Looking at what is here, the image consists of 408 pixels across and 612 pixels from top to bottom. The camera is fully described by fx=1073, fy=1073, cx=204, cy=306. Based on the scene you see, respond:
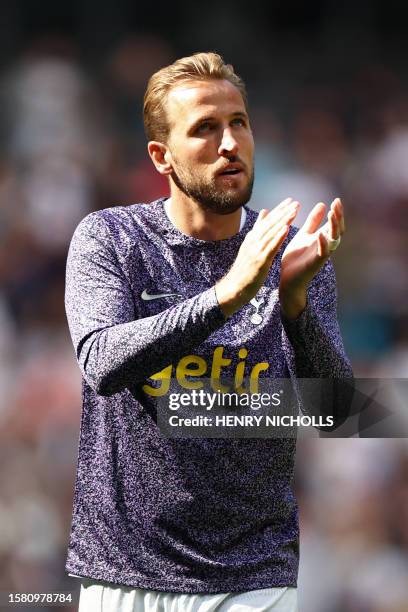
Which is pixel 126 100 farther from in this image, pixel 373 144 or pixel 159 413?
pixel 159 413

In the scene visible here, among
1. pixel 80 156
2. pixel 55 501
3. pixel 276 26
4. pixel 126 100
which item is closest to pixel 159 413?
pixel 55 501

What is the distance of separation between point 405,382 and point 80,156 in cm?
253

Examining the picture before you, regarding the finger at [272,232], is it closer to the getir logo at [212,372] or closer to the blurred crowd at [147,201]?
the getir logo at [212,372]

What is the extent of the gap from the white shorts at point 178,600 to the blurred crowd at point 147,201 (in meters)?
1.65

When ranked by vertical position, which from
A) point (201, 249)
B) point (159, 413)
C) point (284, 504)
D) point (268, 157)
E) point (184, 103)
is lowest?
point (284, 504)

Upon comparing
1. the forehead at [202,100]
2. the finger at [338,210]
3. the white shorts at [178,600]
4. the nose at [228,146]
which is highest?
the forehead at [202,100]

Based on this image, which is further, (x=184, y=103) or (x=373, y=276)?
(x=373, y=276)

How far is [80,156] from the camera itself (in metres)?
5.16

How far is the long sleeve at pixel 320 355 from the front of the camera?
2031mm

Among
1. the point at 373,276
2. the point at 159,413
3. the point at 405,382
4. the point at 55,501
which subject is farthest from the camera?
the point at 373,276

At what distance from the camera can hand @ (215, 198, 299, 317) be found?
1762 millimetres

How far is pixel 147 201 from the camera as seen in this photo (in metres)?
4.95

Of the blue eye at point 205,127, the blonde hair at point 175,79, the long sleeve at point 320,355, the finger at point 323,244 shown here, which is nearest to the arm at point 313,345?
the long sleeve at point 320,355

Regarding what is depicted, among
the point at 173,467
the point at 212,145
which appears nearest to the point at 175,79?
the point at 212,145
